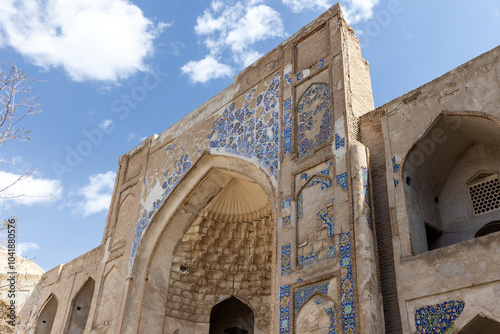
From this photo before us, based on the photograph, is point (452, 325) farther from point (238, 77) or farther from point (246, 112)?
point (238, 77)

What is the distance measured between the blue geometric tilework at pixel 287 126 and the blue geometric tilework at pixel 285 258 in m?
1.34

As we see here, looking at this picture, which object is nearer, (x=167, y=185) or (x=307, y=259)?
(x=307, y=259)

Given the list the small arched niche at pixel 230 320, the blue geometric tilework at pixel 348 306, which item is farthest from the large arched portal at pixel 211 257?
the blue geometric tilework at pixel 348 306

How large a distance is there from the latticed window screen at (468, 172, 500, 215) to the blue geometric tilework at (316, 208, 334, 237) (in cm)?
157

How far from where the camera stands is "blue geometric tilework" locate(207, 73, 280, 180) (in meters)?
7.09

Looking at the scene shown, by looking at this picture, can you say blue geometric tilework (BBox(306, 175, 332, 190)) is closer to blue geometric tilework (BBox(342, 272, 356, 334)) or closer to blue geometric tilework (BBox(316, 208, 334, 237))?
blue geometric tilework (BBox(316, 208, 334, 237))

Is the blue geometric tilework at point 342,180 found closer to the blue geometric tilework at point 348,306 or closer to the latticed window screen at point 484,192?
the blue geometric tilework at point 348,306

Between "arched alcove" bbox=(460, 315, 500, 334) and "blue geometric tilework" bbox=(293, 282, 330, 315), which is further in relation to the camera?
"blue geometric tilework" bbox=(293, 282, 330, 315)

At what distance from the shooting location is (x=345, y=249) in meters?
5.37

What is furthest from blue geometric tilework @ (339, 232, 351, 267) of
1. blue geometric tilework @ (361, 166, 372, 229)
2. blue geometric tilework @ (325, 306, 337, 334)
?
blue geometric tilework @ (325, 306, 337, 334)

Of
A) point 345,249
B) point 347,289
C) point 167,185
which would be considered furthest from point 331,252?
point 167,185

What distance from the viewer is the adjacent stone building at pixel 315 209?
4.96 meters

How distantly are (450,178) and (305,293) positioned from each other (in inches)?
85.3

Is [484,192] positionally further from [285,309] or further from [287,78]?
[287,78]
